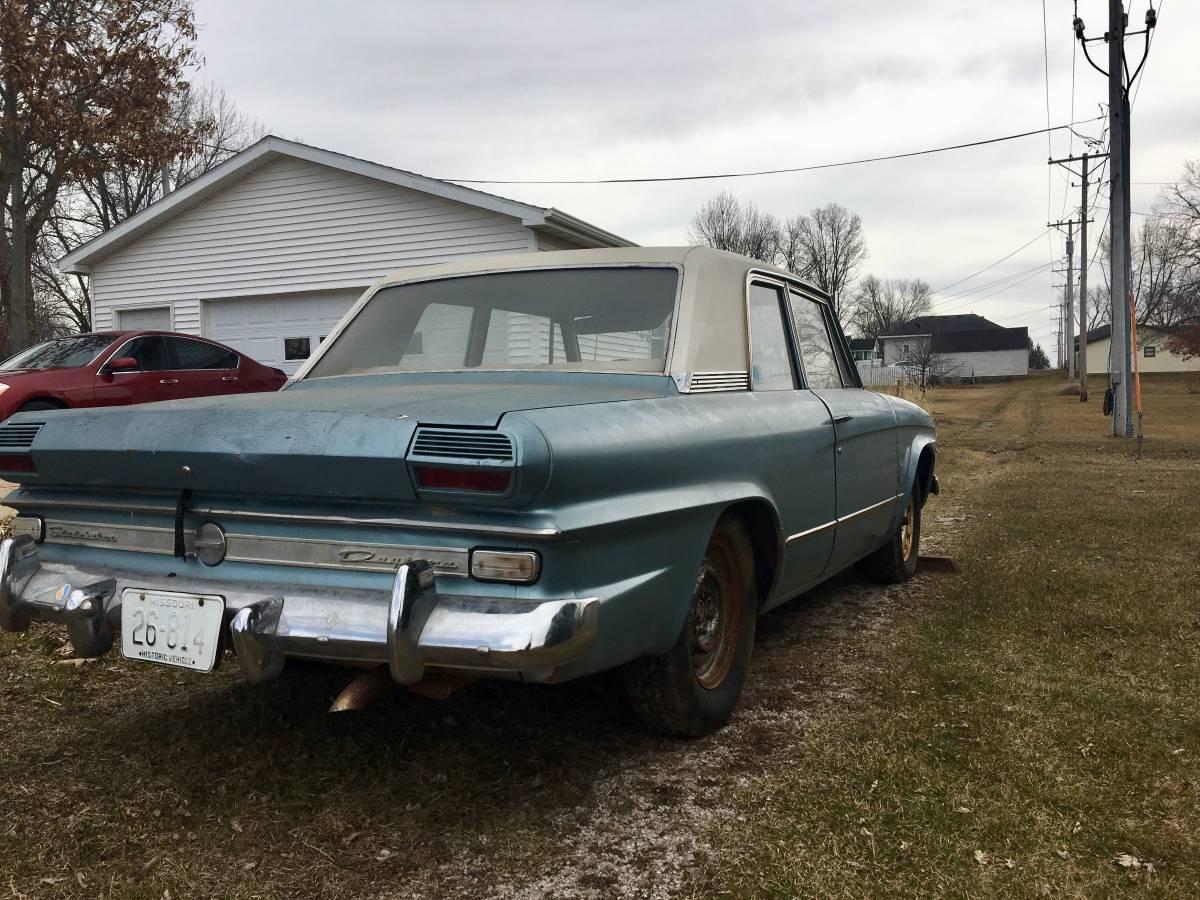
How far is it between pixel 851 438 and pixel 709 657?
1.42m

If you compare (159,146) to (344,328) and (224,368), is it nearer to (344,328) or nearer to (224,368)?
(224,368)

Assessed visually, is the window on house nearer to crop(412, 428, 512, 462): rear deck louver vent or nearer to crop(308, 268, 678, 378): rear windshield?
crop(308, 268, 678, 378): rear windshield

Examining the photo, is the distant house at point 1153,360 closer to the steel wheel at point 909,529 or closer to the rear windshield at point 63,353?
the rear windshield at point 63,353

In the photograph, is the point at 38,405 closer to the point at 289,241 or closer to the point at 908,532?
the point at 289,241

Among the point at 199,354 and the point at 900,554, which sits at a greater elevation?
the point at 199,354

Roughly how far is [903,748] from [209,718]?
7.34 ft

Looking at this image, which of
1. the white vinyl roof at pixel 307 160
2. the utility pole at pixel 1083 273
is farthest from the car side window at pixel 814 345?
the utility pole at pixel 1083 273

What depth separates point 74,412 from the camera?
2.71m

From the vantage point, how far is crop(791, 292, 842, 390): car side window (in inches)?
161

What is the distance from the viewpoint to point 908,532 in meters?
5.33

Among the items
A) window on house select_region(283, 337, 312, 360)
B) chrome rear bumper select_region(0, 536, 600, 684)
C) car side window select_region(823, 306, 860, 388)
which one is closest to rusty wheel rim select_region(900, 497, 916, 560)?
car side window select_region(823, 306, 860, 388)

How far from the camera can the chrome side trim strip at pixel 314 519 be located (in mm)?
2172

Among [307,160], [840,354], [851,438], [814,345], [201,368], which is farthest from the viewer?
[307,160]

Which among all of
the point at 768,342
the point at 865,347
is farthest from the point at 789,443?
the point at 865,347
